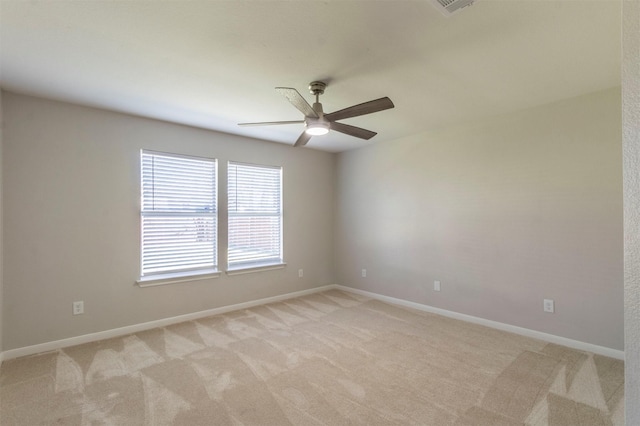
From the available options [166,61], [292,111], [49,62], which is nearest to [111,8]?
[166,61]

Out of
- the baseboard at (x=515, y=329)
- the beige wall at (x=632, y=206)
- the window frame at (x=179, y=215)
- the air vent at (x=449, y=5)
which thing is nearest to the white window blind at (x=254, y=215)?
the window frame at (x=179, y=215)

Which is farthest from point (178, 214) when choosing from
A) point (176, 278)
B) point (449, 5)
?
point (449, 5)

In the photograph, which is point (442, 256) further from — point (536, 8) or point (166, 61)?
point (166, 61)

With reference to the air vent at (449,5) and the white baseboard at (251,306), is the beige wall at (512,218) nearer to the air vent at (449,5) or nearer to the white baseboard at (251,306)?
the white baseboard at (251,306)

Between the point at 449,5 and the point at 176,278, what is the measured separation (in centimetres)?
379

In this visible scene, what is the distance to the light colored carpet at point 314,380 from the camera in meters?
2.05

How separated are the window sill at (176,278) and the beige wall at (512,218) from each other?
7.97ft

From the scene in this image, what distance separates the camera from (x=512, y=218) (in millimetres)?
3486

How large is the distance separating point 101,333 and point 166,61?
2.86m

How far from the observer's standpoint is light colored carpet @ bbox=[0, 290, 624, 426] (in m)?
2.05

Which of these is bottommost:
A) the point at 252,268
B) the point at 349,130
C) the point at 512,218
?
the point at 252,268

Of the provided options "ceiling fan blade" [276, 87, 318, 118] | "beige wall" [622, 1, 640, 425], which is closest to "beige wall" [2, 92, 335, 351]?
"ceiling fan blade" [276, 87, 318, 118]

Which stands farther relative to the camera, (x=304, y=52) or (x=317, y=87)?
(x=317, y=87)

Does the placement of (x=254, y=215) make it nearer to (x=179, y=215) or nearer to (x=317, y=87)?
(x=179, y=215)
